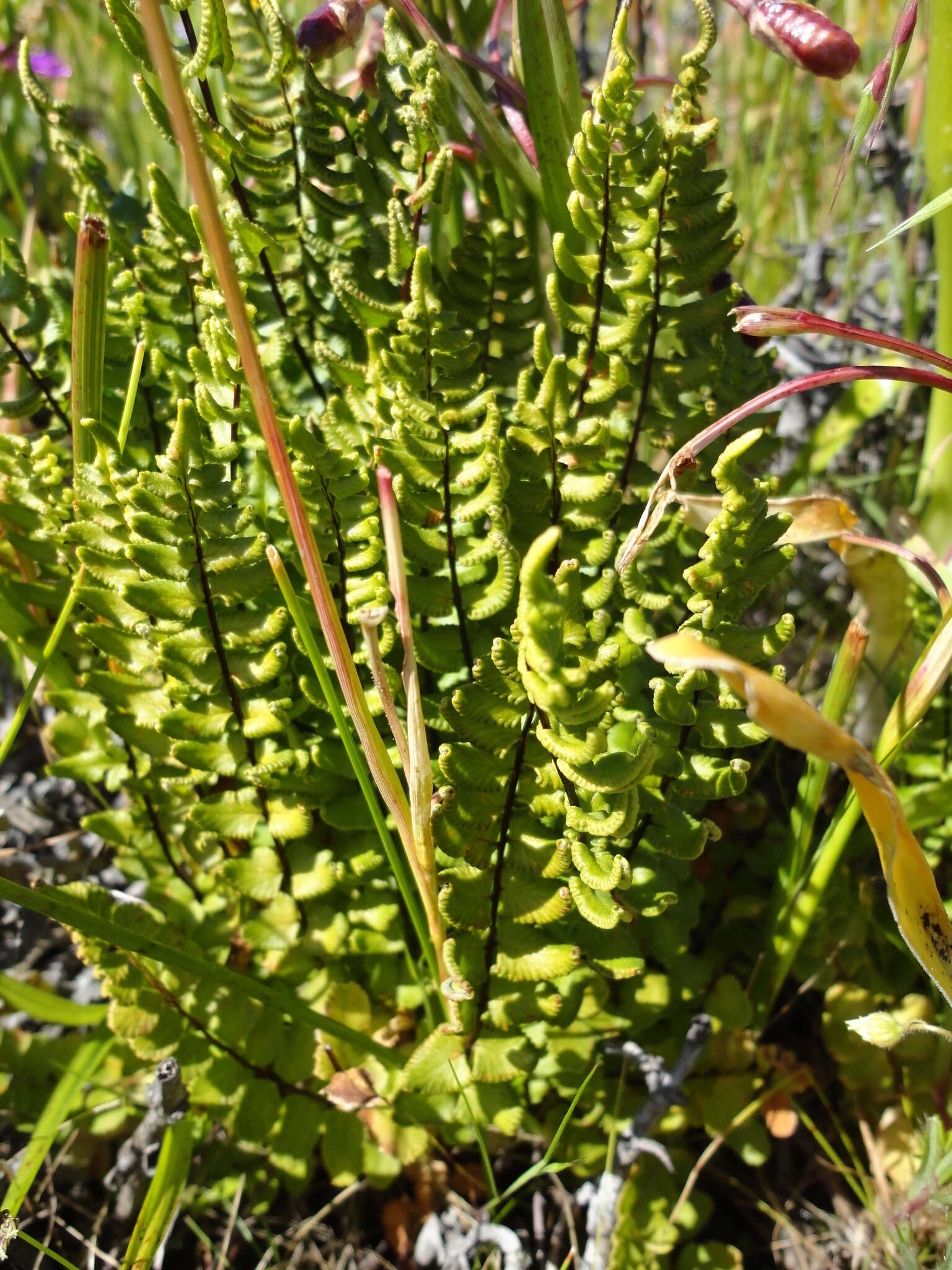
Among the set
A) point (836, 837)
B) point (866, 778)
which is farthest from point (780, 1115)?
point (866, 778)

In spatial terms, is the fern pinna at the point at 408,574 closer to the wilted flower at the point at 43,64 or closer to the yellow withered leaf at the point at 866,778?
the yellow withered leaf at the point at 866,778

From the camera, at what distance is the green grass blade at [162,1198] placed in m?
1.09

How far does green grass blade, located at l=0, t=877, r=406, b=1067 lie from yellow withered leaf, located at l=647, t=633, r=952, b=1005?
23.9 inches

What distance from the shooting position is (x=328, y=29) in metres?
1.13

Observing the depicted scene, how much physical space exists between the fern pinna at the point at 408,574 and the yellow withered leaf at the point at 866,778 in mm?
97

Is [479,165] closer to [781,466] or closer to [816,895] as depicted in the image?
[781,466]

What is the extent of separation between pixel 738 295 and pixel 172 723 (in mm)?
839

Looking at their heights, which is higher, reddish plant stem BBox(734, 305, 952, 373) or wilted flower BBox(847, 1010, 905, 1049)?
reddish plant stem BBox(734, 305, 952, 373)

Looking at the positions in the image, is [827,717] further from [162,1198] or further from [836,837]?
[162,1198]

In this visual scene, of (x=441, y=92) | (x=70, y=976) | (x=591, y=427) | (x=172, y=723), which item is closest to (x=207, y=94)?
(x=441, y=92)

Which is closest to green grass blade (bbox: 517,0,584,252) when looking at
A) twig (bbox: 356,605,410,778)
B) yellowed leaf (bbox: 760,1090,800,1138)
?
twig (bbox: 356,605,410,778)

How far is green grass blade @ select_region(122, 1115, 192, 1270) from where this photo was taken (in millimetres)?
1087

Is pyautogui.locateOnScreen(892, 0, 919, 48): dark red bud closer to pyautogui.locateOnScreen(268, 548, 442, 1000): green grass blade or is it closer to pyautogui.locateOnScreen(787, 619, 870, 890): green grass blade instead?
pyautogui.locateOnScreen(787, 619, 870, 890): green grass blade

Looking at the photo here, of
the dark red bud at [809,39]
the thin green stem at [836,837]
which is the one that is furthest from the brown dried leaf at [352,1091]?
the dark red bud at [809,39]
